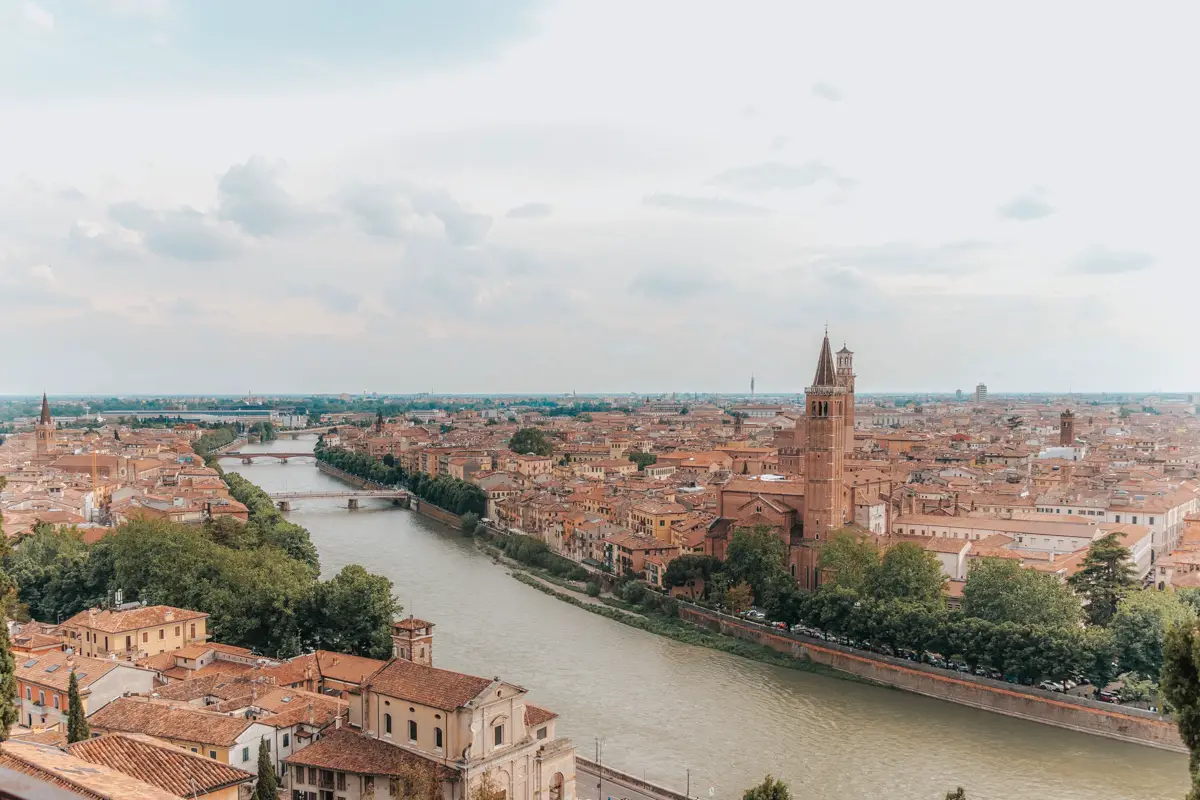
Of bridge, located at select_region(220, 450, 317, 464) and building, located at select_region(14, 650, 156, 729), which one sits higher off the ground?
building, located at select_region(14, 650, 156, 729)

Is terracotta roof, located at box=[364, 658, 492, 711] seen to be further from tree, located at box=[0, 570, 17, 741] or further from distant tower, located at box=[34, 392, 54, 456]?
distant tower, located at box=[34, 392, 54, 456]

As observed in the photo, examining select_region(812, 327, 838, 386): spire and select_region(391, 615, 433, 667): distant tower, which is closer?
select_region(391, 615, 433, 667): distant tower

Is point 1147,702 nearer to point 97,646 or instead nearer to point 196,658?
point 196,658

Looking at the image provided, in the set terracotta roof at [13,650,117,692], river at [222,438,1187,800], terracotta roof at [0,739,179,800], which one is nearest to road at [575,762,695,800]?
river at [222,438,1187,800]

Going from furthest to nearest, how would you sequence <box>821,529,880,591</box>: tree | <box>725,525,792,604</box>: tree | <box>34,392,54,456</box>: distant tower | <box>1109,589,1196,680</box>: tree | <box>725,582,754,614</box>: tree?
<box>34,392,54,456</box>: distant tower < <box>725,525,792,604</box>: tree < <box>725,582,754,614</box>: tree < <box>821,529,880,591</box>: tree < <box>1109,589,1196,680</box>: tree

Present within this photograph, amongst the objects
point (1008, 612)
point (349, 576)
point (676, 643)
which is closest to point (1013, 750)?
point (1008, 612)

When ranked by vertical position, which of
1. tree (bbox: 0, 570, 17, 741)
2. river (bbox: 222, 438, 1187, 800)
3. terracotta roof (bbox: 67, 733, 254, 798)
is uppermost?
tree (bbox: 0, 570, 17, 741)

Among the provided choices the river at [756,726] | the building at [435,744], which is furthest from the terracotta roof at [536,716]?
the river at [756,726]
